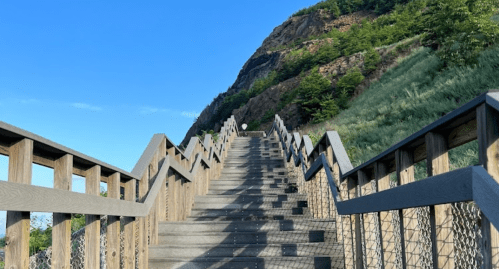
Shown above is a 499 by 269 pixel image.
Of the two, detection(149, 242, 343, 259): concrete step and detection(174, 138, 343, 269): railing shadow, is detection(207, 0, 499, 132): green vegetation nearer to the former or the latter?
detection(174, 138, 343, 269): railing shadow

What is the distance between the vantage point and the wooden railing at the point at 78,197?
80.1 inches

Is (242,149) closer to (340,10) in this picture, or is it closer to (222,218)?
(222,218)

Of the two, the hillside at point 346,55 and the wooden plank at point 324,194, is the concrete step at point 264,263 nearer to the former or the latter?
the wooden plank at point 324,194

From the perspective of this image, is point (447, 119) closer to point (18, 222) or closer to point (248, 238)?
point (18, 222)

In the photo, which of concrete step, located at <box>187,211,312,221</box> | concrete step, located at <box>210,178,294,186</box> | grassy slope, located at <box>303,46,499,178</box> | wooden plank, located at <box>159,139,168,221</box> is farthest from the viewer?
grassy slope, located at <box>303,46,499,178</box>

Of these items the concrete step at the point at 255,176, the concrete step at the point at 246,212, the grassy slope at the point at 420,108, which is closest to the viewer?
the concrete step at the point at 246,212

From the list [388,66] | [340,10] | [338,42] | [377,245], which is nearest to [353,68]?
[388,66]

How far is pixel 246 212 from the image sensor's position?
6.68 m

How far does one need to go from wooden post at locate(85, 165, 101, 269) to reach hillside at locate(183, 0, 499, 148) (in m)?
12.7

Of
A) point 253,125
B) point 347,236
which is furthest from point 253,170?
point 253,125

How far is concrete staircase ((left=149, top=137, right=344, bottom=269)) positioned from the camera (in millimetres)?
4711

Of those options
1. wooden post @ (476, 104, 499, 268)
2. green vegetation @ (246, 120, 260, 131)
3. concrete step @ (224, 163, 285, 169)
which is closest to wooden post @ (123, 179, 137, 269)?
wooden post @ (476, 104, 499, 268)

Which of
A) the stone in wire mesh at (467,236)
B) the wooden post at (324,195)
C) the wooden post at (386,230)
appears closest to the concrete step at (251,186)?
the wooden post at (324,195)

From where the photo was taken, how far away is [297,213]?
6699mm
